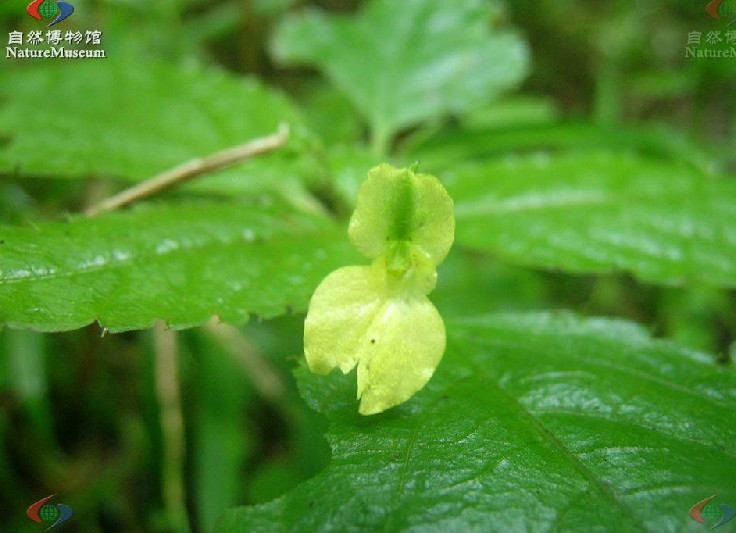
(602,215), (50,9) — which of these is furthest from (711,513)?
(50,9)

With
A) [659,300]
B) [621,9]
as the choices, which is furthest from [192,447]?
[621,9]

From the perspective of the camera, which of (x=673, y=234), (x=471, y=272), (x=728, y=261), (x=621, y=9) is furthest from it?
(x=621, y=9)

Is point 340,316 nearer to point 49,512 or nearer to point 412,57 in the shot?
point 49,512

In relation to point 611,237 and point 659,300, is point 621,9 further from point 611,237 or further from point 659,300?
point 611,237

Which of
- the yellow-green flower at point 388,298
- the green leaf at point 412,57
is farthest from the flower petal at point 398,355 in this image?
the green leaf at point 412,57

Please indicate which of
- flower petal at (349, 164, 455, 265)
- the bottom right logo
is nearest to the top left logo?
flower petal at (349, 164, 455, 265)

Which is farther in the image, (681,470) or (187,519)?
(187,519)

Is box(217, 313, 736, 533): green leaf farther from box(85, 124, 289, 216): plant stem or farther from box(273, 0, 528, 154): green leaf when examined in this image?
box(273, 0, 528, 154): green leaf

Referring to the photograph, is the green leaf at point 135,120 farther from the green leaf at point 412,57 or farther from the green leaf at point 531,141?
the green leaf at point 531,141
